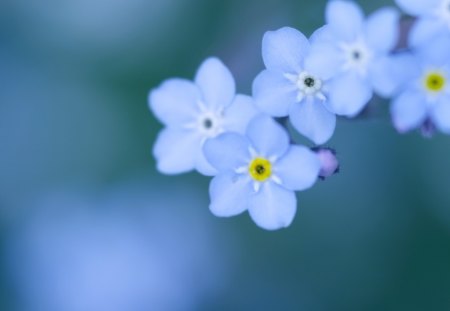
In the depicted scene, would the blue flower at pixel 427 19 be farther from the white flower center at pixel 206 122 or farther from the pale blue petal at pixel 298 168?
the white flower center at pixel 206 122

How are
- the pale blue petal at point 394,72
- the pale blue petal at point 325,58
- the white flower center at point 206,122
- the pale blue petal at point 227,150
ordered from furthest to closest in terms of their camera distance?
the white flower center at point 206,122
the pale blue petal at point 227,150
the pale blue petal at point 325,58
the pale blue petal at point 394,72

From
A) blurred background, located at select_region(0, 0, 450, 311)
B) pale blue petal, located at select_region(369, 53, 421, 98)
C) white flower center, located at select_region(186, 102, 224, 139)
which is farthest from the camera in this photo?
blurred background, located at select_region(0, 0, 450, 311)

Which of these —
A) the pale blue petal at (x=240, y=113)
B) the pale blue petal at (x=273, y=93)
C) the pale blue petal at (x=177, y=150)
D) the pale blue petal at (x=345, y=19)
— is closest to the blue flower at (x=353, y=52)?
the pale blue petal at (x=345, y=19)

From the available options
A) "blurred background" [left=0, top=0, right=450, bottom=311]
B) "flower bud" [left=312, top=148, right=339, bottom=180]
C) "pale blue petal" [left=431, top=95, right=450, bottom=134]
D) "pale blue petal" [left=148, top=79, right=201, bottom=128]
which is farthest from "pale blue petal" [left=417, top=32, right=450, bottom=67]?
"blurred background" [left=0, top=0, right=450, bottom=311]

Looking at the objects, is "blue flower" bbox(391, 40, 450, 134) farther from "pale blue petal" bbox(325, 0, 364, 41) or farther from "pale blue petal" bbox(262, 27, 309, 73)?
"pale blue petal" bbox(262, 27, 309, 73)

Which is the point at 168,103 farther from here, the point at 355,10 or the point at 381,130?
the point at 381,130

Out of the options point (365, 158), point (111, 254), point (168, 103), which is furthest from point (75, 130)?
point (168, 103)

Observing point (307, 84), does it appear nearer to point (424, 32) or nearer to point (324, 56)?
point (324, 56)
